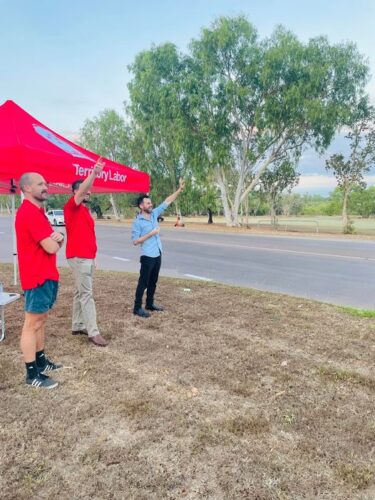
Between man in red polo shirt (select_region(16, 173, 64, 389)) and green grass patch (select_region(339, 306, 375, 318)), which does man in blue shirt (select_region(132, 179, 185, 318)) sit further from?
green grass patch (select_region(339, 306, 375, 318))

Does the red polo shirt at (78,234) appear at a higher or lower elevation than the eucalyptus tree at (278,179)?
lower

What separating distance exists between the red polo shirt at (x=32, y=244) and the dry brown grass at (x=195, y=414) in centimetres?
100

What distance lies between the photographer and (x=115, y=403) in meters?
3.19

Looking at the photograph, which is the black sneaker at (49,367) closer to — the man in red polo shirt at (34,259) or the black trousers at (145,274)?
the man in red polo shirt at (34,259)

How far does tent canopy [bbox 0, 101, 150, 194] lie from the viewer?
3.94 m

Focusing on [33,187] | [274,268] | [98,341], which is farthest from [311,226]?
[33,187]

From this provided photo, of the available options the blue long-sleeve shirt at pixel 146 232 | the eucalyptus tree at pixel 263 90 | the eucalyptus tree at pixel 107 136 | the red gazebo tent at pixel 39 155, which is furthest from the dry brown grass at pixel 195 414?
the eucalyptus tree at pixel 107 136

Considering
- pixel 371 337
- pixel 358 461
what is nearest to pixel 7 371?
pixel 358 461

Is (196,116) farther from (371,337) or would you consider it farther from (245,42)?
(371,337)

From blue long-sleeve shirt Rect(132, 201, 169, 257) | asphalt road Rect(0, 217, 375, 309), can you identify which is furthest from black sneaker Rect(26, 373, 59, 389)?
asphalt road Rect(0, 217, 375, 309)

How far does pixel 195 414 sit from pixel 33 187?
2224 mm

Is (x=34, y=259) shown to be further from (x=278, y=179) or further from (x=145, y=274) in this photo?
(x=278, y=179)

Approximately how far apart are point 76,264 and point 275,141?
87.3 feet

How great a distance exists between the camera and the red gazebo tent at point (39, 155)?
3936 millimetres
